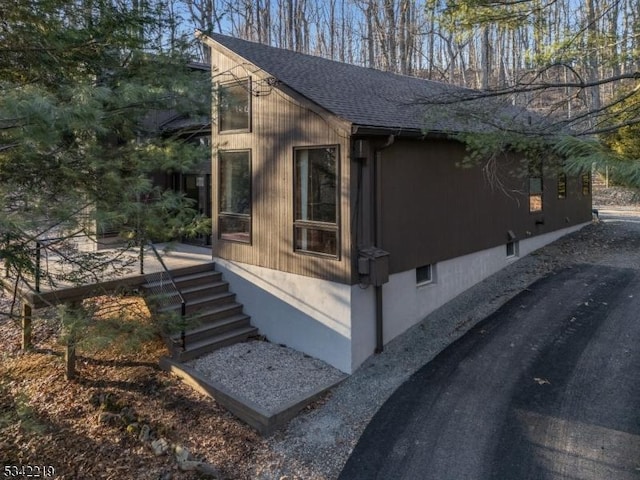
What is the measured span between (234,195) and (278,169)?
4.53 ft

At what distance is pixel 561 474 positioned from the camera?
456cm

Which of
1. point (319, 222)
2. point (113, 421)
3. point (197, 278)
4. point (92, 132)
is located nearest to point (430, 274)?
point (319, 222)

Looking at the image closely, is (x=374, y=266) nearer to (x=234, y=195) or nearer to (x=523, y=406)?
(x=523, y=406)

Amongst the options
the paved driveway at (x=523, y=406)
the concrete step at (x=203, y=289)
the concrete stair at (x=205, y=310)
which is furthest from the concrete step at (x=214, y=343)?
the paved driveway at (x=523, y=406)

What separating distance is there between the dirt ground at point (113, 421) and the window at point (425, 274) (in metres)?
3.61

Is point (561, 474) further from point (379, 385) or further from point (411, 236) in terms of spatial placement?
point (411, 236)

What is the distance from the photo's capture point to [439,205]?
28.4 ft

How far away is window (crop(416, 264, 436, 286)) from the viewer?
8594mm

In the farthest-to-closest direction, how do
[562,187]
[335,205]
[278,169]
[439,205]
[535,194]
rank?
[562,187] → [535,194] → [439,205] → [278,169] → [335,205]

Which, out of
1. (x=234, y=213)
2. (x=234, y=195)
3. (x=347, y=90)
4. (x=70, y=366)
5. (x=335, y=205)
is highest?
(x=347, y=90)

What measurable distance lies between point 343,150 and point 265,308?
10.7ft

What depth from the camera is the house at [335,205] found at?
7156 millimetres

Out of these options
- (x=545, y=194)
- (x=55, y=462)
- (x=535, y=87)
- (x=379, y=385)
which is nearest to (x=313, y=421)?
(x=379, y=385)

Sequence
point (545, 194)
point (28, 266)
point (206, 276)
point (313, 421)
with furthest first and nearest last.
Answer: point (545, 194) → point (206, 276) → point (313, 421) → point (28, 266)
